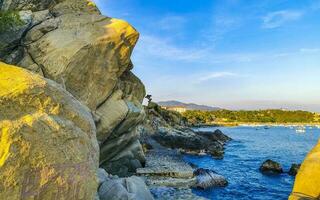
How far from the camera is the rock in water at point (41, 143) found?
8688 millimetres

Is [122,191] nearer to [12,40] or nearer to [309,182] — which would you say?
[309,182]

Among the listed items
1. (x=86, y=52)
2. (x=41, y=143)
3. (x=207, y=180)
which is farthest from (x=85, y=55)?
(x=41, y=143)

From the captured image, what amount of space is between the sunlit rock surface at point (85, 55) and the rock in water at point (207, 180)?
7008 millimetres

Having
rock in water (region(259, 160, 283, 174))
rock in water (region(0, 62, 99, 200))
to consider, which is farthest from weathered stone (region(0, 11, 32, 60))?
rock in water (region(259, 160, 283, 174))

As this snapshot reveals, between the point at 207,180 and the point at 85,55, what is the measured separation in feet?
53.0

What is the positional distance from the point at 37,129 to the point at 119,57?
66.1 feet

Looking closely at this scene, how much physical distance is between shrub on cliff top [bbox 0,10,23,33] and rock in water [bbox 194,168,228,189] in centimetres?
1953

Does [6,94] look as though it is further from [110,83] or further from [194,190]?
[194,190]

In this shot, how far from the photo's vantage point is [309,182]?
16.1 m

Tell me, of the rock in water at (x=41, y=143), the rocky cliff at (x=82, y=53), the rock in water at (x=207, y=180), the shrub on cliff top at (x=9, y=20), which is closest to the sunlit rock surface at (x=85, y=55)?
the rocky cliff at (x=82, y=53)

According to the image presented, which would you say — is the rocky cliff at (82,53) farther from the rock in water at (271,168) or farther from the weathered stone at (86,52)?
the rock in water at (271,168)

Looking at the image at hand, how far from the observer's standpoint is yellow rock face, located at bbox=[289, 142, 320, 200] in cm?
1582

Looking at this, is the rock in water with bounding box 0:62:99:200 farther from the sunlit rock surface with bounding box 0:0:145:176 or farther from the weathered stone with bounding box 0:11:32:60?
the weathered stone with bounding box 0:11:32:60

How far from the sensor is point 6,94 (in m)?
9.40
